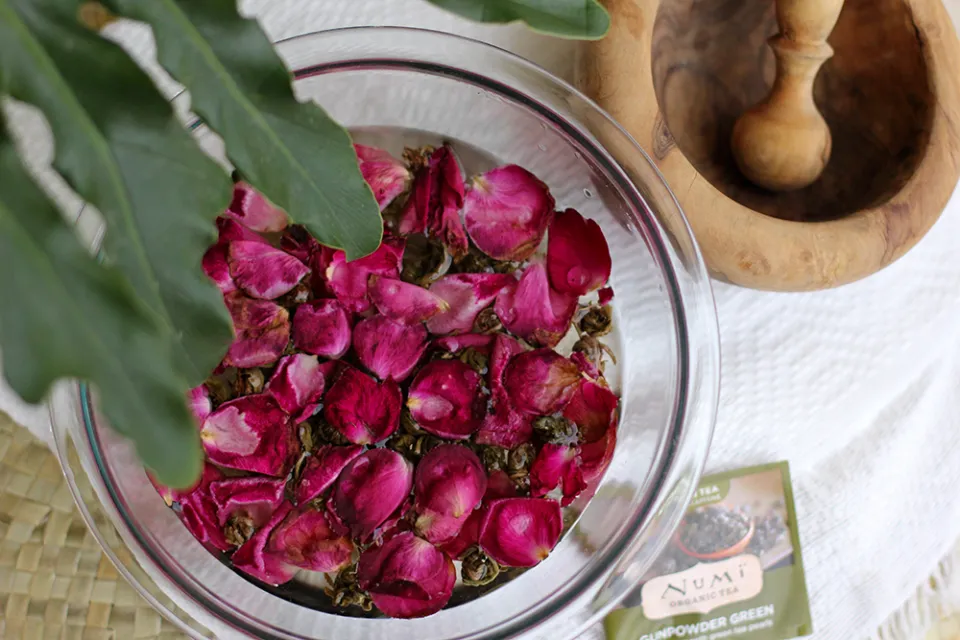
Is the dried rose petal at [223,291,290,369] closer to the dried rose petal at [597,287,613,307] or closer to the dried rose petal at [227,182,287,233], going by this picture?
the dried rose petal at [227,182,287,233]

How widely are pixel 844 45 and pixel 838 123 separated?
46mm

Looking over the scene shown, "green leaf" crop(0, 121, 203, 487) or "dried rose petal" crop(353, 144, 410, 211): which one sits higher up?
"dried rose petal" crop(353, 144, 410, 211)

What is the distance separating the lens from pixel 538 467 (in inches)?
16.5

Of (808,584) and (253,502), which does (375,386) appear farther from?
(808,584)

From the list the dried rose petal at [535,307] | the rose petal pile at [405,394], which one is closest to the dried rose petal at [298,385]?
the rose petal pile at [405,394]

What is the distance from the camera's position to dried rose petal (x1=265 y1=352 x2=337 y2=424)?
41cm

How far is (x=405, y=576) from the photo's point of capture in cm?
40

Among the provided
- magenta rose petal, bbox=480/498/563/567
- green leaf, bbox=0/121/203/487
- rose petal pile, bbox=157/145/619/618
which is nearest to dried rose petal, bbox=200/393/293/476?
rose petal pile, bbox=157/145/619/618

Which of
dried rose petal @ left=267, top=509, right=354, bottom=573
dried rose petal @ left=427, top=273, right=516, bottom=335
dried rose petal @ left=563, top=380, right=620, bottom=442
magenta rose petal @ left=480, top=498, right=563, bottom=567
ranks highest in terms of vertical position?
dried rose petal @ left=427, top=273, right=516, bottom=335

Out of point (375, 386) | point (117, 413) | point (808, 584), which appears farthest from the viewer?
point (808, 584)

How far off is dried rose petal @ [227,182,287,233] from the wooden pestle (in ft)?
0.84

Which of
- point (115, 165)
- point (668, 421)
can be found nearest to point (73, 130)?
point (115, 165)

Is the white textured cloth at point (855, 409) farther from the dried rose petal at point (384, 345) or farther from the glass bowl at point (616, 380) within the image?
the dried rose petal at point (384, 345)

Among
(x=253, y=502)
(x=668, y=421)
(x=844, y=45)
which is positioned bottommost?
(x=253, y=502)
